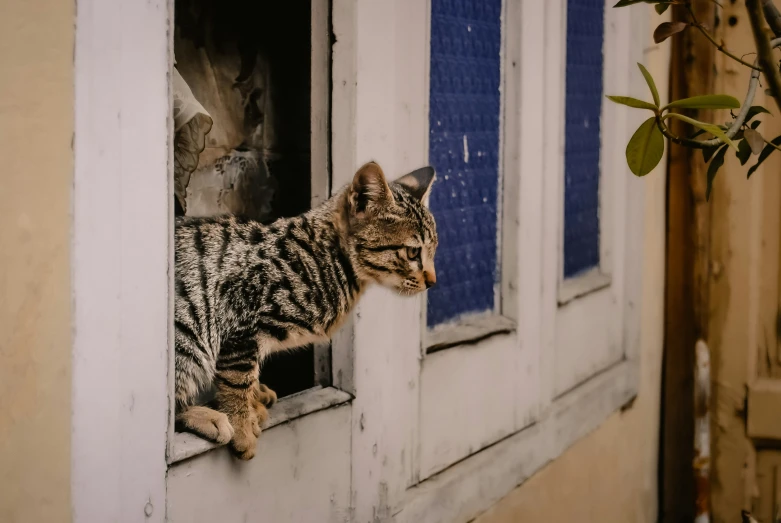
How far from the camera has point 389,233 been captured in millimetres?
1675

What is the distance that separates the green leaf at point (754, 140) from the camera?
1.01 m

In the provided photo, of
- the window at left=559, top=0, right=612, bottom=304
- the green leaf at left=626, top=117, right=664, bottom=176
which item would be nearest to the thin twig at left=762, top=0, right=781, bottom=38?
the green leaf at left=626, top=117, right=664, bottom=176

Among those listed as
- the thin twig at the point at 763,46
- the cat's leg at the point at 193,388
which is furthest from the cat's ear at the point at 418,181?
the thin twig at the point at 763,46

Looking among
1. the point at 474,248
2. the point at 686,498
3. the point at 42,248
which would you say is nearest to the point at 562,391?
the point at 474,248

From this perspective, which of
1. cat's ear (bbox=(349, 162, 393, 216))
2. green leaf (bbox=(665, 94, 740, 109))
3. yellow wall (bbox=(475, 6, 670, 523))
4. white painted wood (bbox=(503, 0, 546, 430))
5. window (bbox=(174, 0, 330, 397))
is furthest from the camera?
yellow wall (bbox=(475, 6, 670, 523))

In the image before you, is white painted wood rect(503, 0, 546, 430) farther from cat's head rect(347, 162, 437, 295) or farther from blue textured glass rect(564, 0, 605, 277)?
cat's head rect(347, 162, 437, 295)

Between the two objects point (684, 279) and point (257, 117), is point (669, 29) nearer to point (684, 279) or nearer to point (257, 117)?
point (257, 117)

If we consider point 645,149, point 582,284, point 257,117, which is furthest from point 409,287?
point 582,284

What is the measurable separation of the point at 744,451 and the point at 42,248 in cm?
307

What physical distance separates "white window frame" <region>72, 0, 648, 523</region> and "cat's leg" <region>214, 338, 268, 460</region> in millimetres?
76

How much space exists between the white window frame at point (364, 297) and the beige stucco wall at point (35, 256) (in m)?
0.02

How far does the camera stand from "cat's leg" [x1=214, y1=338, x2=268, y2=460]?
146cm

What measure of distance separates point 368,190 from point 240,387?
0.44 m

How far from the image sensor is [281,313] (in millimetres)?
1530
